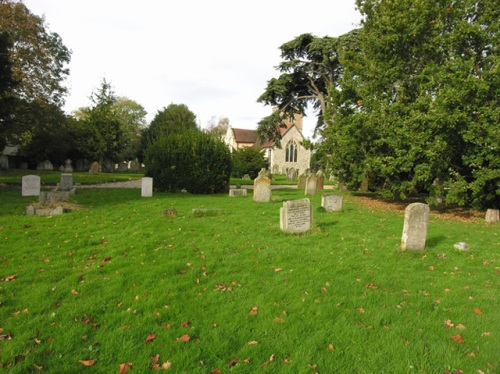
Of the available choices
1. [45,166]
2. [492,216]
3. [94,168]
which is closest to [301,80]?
[492,216]

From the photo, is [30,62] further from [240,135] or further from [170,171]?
[240,135]

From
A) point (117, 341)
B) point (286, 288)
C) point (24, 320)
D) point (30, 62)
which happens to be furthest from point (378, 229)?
point (30, 62)

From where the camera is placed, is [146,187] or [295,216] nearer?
[295,216]

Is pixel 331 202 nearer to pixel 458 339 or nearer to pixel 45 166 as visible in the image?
pixel 458 339

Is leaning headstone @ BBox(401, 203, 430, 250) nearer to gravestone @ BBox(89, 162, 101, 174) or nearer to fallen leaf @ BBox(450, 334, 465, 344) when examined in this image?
fallen leaf @ BBox(450, 334, 465, 344)

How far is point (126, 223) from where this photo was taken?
909cm

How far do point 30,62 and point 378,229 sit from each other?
29043 mm

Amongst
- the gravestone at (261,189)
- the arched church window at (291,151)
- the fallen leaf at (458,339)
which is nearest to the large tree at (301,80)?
the gravestone at (261,189)

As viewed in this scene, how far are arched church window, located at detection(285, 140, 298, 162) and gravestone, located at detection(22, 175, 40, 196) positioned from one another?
47.9 meters

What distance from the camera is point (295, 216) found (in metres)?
8.57

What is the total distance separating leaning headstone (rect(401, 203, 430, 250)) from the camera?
7.21 m

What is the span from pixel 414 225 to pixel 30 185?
578 inches

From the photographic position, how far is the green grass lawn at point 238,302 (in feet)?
10.9

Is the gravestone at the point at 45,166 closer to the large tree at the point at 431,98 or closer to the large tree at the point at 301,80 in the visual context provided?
the large tree at the point at 301,80
